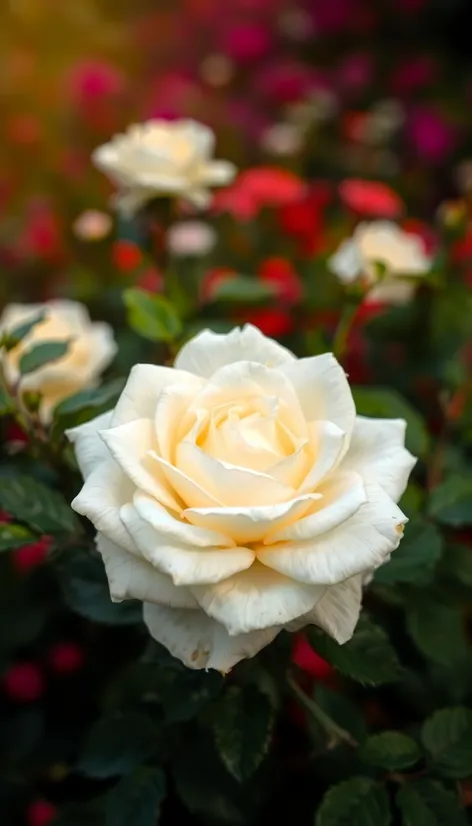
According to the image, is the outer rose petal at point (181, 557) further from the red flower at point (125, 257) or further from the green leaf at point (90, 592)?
the red flower at point (125, 257)

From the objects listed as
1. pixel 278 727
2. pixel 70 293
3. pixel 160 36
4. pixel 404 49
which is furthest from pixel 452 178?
pixel 278 727

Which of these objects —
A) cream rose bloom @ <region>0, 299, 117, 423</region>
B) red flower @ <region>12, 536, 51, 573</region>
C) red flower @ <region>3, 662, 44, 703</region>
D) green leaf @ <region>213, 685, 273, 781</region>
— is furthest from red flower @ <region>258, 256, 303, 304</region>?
green leaf @ <region>213, 685, 273, 781</region>

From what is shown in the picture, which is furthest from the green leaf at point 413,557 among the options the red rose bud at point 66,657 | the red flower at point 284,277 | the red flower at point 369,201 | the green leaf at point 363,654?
the red flower at point 369,201

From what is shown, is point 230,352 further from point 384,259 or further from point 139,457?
point 384,259

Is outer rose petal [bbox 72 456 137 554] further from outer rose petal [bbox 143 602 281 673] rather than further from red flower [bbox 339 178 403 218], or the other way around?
red flower [bbox 339 178 403 218]

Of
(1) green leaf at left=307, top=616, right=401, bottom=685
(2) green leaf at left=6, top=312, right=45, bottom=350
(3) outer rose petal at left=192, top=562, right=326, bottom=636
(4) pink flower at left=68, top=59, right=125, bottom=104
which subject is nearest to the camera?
(3) outer rose petal at left=192, top=562, right=326, bottom=636

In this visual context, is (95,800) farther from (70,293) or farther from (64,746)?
(70,293)

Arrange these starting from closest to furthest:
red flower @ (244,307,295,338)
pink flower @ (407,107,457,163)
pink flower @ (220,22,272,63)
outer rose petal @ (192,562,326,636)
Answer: outer rose petal @ (192,562,326,636) → red flower @ (244,307,295,338) → pink flower @ (407,107,457,163) → pink flower @ (220,22,272,63)
